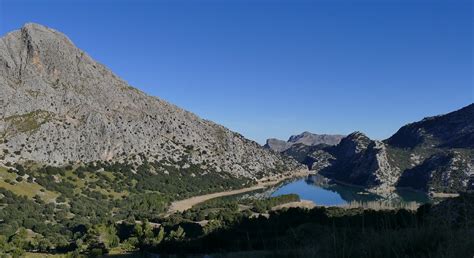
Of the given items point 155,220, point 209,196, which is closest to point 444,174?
point 209,196

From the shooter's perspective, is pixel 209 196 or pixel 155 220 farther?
pixel 209 196

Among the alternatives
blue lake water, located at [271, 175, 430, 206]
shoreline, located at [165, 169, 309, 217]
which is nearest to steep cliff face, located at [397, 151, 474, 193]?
blue lake water, located at [271, 175, 430, 206]

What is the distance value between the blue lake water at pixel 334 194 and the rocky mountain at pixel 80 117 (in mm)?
20240

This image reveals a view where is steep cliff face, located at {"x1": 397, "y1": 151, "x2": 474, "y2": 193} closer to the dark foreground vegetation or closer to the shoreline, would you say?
the shoreline

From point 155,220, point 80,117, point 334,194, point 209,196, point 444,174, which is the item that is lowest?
point 155,220

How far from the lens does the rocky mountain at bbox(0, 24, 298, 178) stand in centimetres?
12644

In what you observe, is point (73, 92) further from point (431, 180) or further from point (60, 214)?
point (431, 180)

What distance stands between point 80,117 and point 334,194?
9162cm

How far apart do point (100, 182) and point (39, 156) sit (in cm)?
1805

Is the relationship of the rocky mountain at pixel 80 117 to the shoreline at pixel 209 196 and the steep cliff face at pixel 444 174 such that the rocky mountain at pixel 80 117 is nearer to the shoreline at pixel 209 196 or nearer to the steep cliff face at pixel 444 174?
the shoreline at pixel 209 196

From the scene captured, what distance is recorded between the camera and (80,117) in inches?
5615

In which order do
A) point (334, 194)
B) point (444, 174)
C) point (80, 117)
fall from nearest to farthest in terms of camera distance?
point (80, 117), point (334, 194), point (444, 174)

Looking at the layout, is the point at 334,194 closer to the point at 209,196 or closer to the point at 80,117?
the point at 209,196

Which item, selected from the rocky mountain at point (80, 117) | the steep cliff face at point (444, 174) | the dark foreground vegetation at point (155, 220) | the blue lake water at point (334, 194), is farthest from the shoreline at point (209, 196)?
the steep cliff face at point (444, 174)
